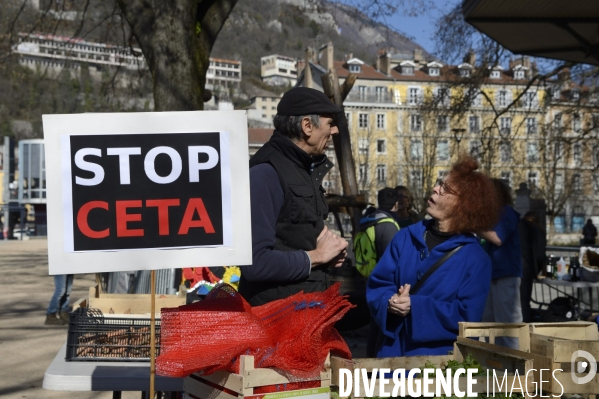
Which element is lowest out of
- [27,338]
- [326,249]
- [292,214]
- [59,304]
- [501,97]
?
[27,338]

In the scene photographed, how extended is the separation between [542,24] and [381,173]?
66017 millimetres

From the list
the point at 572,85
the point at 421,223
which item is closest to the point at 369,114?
the point at 572,85

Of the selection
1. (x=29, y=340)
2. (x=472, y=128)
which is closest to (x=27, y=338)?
(x=29, y=340)

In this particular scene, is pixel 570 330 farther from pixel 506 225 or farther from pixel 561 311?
pixel 561 311

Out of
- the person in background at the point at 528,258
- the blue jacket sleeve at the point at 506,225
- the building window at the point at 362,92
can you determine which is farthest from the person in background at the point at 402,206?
the building window at the point at 362,92

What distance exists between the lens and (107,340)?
4.34 meters

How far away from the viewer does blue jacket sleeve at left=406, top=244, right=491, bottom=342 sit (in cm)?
370

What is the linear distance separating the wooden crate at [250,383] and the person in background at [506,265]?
3.98 metres

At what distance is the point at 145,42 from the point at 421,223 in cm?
613

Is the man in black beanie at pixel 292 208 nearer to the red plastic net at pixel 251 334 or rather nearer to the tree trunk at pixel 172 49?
the red plastic net at pixel 251 334

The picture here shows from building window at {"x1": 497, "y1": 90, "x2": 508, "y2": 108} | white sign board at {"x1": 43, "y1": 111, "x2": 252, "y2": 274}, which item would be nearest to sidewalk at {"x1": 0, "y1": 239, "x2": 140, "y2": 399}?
white sign board at {"x1": 43, "y1": 111, "x2": 252, "y2": 274}

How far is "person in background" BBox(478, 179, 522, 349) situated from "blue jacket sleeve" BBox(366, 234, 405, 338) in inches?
108

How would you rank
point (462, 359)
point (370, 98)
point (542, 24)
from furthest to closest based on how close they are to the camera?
point (370, 98) → point (542, 24) → point (462, 359)

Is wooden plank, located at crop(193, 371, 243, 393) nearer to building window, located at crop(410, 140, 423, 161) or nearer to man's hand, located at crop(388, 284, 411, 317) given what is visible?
man's hand, located at crop(388, 284, 411, 317)
